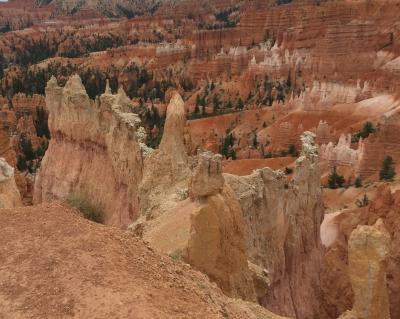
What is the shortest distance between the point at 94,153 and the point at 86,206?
88.1 inches

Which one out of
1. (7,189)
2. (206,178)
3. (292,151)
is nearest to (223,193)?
(206,178)

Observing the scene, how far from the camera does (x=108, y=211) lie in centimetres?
1897

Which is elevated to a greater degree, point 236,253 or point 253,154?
point 236,253

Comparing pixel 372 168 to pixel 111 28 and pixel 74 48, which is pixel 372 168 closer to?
pixel 74 48

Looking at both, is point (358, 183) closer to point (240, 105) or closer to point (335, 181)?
point (335, 181)

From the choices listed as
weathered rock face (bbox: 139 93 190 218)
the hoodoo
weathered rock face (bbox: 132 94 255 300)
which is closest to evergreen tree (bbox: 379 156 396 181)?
the hoodoo

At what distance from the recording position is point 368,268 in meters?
10.0

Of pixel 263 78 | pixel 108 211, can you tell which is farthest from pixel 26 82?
pixel 108 211

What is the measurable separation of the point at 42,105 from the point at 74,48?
53760 millimetres

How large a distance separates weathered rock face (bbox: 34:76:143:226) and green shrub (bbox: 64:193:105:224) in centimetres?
20

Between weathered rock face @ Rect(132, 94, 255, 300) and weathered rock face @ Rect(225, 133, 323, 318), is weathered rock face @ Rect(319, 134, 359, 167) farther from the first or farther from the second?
weathered rock face @ Rect(132, 94, 255, 300)

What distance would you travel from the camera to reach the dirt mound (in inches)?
250

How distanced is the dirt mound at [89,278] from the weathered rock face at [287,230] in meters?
4.77

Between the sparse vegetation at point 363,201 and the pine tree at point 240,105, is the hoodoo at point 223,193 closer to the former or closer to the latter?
the sparse vegetation at point 363,201
